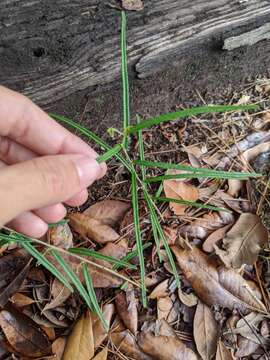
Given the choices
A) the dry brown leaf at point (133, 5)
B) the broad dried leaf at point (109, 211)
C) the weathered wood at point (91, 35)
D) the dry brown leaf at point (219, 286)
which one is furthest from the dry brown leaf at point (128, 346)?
the dry brown leaf at point (133, 5)

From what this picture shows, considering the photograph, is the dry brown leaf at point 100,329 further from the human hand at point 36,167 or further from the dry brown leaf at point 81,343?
the human hand at point 36,167

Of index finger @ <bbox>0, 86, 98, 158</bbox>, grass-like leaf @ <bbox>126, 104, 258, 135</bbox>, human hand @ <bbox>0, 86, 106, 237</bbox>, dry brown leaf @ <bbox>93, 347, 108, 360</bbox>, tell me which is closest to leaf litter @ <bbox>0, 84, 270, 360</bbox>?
dry brown leaf @ <bbox>93, 347, 108, 360</bbox>

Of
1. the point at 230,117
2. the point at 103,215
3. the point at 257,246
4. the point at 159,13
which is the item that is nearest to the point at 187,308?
the point at 257,246

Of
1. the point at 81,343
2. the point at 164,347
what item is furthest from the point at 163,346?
the point at 81,343

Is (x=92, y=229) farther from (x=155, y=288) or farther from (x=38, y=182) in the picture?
(x=38, y=182)

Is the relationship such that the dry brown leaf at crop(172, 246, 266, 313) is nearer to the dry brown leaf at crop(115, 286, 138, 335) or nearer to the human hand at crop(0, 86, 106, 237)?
the dry brown leaf at crop(115, 286, 138, 335)

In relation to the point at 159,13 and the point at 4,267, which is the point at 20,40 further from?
the point at 4,267
